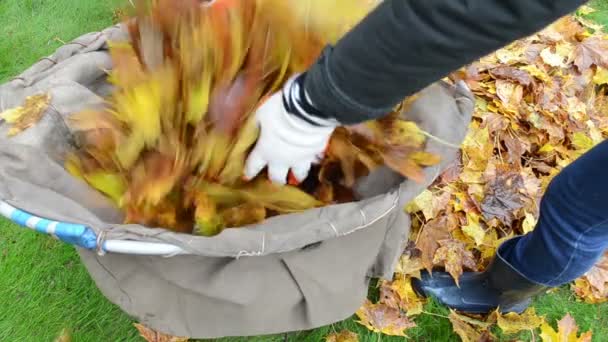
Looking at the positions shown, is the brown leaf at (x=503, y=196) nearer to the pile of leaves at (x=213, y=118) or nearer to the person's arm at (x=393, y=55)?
the pile of leaves at (x=213, y=118)

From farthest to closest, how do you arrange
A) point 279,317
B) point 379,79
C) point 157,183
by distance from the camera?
1. point 279,317
2. point 157,183
3. point 379,79

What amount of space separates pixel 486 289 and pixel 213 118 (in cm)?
78

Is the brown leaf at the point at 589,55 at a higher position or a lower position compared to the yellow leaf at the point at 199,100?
lower

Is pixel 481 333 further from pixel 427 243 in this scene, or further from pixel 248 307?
pixel 248 307

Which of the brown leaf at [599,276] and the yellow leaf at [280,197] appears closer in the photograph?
the yellow leaf at [280,197]

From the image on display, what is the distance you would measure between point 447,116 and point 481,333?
66 centimetres

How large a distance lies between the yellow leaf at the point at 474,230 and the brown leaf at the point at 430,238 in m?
0.05

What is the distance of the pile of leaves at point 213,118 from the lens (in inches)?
33.1

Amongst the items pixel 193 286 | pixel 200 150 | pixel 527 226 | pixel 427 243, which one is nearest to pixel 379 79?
pixel 200 150

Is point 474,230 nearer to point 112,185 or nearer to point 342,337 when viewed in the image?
point 342,337

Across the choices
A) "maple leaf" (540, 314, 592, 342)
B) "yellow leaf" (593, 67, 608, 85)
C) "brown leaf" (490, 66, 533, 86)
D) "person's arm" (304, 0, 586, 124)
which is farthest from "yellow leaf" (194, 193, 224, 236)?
"yellow leaf" (593, 67, 608, 85)

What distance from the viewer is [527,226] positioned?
143cm

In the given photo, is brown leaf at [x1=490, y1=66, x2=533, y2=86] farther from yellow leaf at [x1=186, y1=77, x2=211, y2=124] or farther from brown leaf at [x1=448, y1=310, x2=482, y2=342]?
yellow leaf at [x1=186, y1=77, x2=211, y2=124]

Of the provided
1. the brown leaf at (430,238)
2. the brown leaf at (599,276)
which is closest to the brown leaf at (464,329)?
the brown leaf at (430,238)
